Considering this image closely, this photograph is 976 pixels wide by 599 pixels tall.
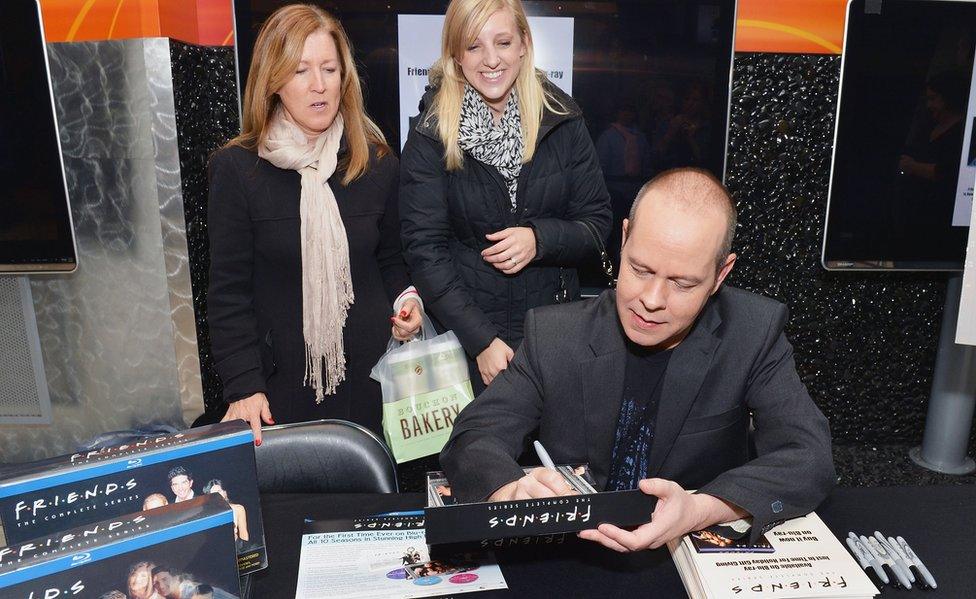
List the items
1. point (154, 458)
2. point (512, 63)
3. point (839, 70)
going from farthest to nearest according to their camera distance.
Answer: point (839, 70)
point (512, 63)
point (154, 458)

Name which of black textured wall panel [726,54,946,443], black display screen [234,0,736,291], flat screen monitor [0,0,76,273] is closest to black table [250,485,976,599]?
black display screen [234,0,736,291]

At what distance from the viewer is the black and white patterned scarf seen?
6.82ft

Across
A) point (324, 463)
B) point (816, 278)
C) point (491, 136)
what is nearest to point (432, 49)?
point (491, 136)

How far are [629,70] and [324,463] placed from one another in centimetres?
190

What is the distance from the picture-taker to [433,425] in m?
2.10

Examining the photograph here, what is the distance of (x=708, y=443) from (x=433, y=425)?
0.82m

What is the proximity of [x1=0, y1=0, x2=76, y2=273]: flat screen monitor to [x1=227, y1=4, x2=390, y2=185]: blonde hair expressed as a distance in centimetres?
119

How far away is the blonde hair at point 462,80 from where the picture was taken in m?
2.00

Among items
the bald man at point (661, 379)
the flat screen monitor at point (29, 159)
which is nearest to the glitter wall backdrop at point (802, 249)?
the flat screen monitor at point (29, 159)

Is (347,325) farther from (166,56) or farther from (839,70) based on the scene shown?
(839,70)

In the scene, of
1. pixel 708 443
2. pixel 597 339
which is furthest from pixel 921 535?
pixel 597 339

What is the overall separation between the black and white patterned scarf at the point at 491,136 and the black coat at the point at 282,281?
0.28 metres

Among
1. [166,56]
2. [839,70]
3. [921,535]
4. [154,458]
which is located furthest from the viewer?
[839,70]

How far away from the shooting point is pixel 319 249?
207 cm
